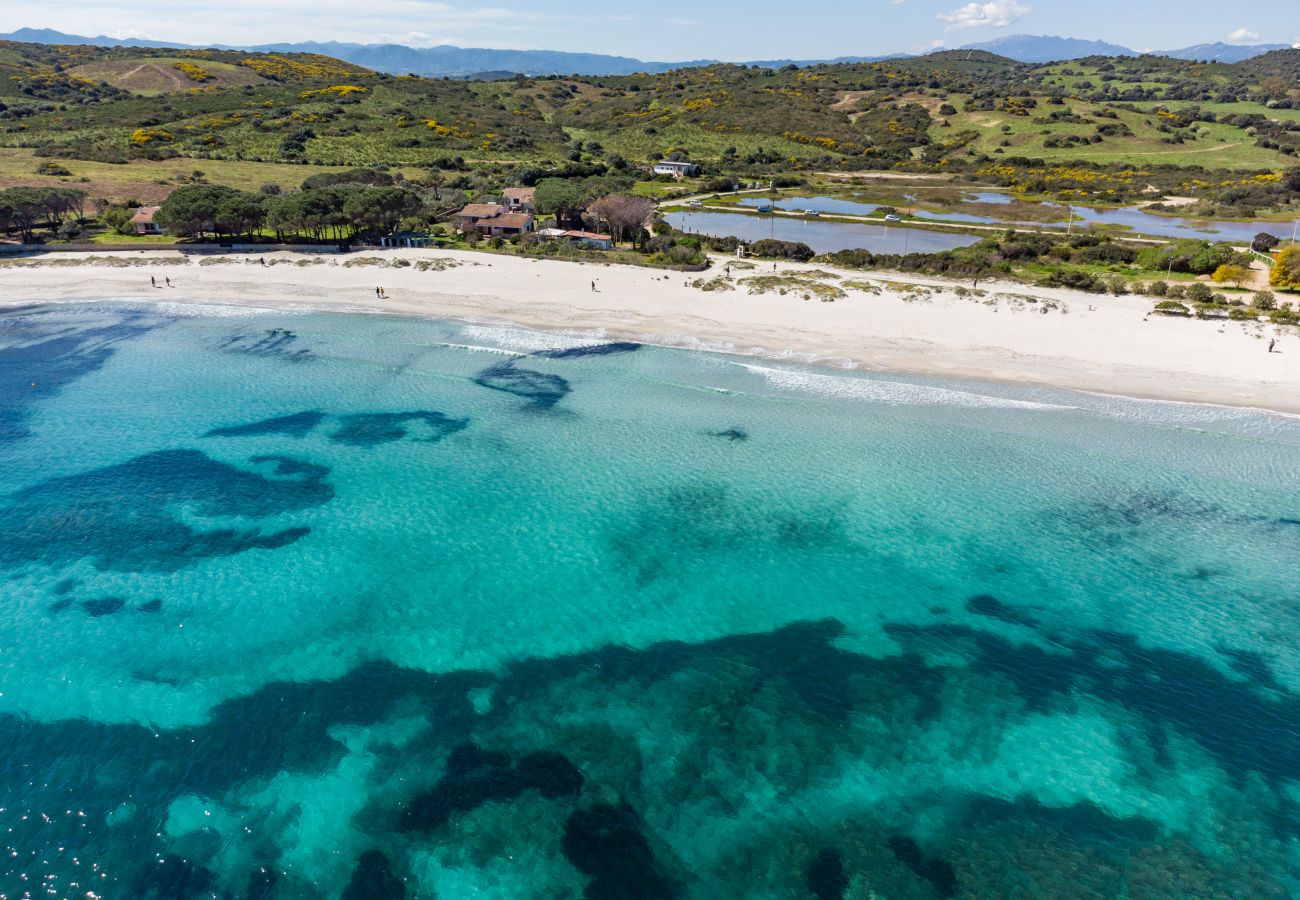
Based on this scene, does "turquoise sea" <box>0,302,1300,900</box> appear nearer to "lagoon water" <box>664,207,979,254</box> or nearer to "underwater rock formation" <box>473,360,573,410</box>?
"underwater rock formation" <box>473,360,573,410</box>

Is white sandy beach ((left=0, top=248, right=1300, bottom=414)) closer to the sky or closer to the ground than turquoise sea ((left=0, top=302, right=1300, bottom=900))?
closer to the sky

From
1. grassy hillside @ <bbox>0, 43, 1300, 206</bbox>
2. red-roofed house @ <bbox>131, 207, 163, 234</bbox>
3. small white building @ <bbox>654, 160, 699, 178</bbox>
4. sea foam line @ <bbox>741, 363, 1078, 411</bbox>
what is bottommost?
sea foam line @ <bbox>741, 363, 1078, 411</bbox>

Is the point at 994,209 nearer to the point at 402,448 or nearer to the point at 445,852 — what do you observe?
the point at 402,448

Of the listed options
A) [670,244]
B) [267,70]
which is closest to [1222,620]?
[670,244]

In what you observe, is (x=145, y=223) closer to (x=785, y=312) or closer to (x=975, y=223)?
(x=785, y=312)

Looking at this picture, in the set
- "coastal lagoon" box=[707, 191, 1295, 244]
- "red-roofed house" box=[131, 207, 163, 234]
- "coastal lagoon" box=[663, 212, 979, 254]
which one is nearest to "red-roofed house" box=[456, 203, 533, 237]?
"coastal lagoon" box=[663, 212, 979, 254]
